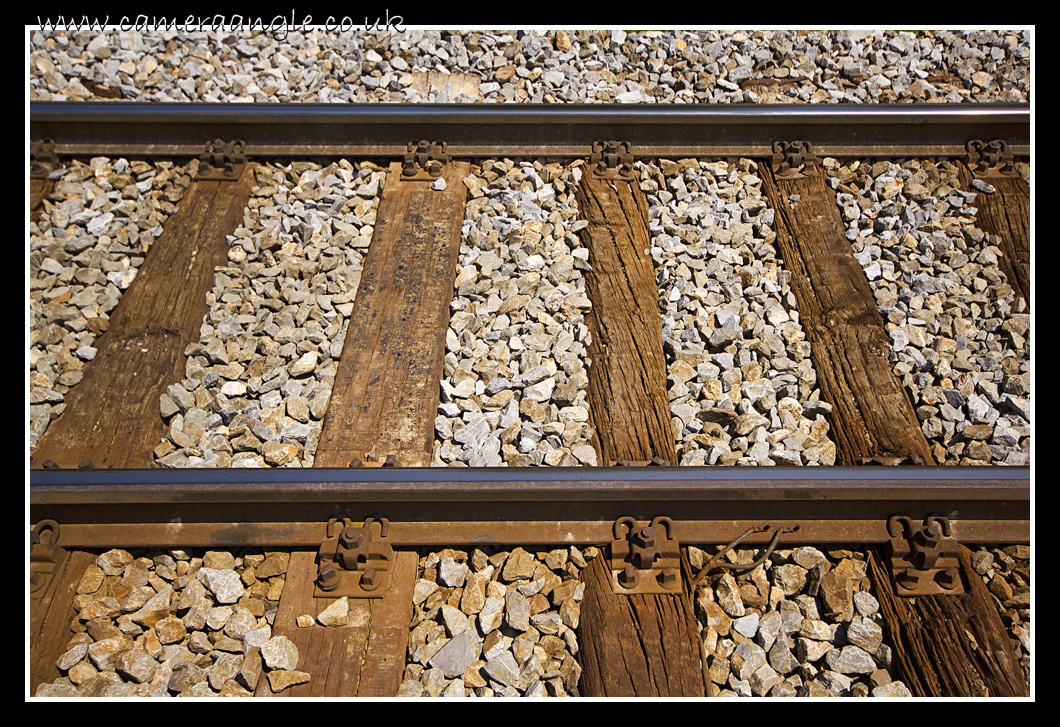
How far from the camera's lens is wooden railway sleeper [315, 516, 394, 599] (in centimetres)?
232

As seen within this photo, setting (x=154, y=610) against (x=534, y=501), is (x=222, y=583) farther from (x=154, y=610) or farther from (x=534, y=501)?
(x=534, y=501)

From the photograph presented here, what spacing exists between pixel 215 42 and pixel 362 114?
187 cm

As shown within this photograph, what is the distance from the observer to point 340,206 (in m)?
3.89

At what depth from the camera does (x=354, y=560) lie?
2.35m

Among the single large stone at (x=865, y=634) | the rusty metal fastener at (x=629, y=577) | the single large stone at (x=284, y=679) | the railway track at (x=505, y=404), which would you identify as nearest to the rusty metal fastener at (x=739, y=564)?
the railway track at (x=505, y=404)

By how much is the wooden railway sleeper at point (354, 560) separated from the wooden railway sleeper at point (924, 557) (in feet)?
5.70

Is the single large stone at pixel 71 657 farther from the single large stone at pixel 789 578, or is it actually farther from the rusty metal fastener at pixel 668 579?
the single large stone at pixel 789 578

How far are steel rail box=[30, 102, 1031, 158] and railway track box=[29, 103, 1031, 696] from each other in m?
0.01

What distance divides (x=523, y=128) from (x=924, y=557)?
10.1 ft

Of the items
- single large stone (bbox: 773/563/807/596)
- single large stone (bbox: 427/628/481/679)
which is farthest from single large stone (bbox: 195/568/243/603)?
single large stone (bbox: 773/563/807/596)

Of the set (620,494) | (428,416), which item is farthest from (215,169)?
(620,494)

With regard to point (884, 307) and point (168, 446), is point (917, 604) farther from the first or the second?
point (168, 446)

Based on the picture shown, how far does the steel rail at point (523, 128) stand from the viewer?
4086mm

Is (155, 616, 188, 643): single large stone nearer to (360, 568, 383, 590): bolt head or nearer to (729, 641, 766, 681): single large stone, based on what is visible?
(360, 568, 383, 590): bolt head
